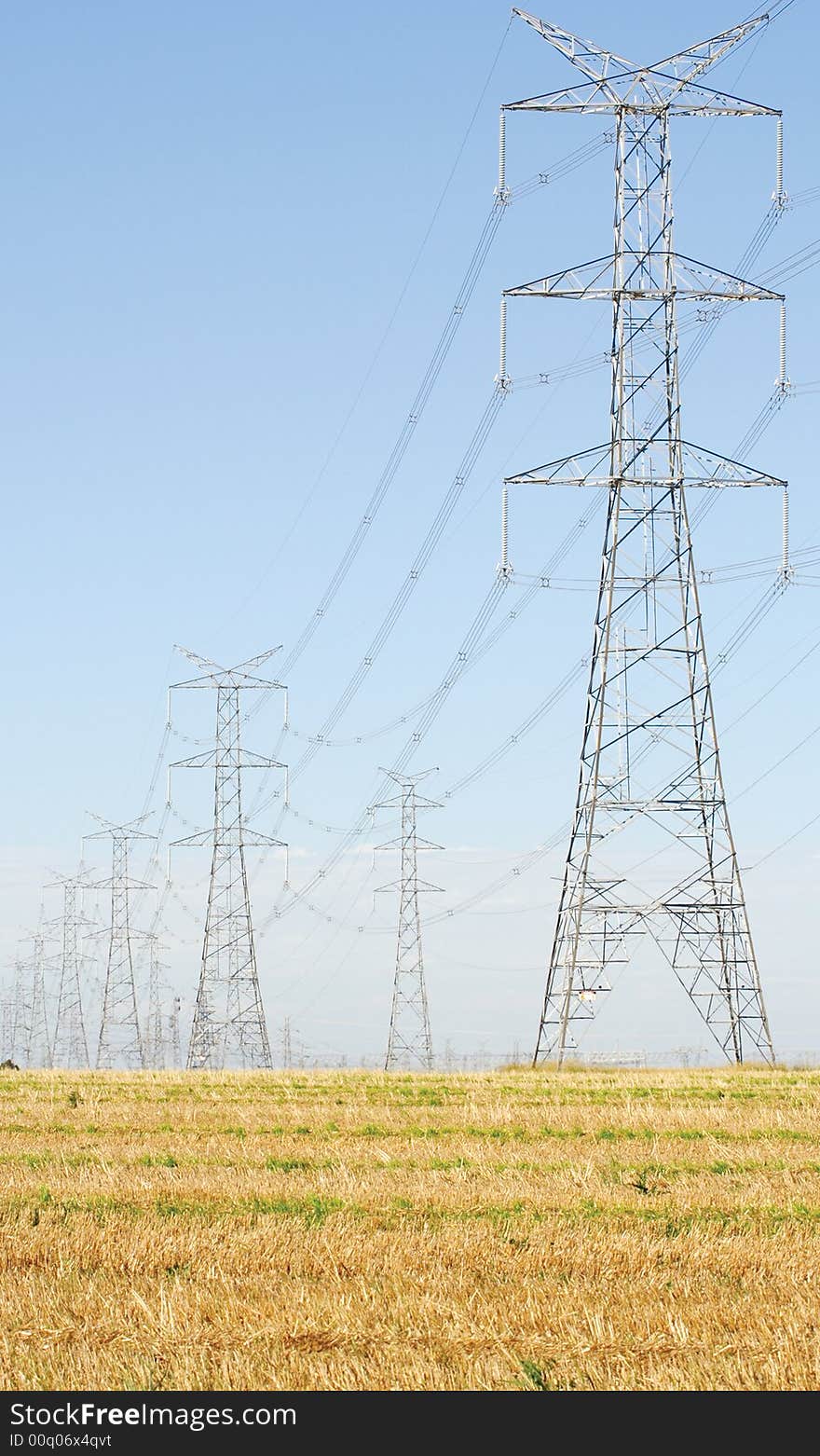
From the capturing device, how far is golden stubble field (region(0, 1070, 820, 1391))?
342 inches

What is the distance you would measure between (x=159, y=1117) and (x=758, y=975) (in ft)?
76.7

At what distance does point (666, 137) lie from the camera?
4844 centimetres

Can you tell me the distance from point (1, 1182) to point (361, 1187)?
3572mm

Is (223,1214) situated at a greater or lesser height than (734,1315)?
greater

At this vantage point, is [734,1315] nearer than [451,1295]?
Yes

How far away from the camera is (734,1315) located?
9.80 m

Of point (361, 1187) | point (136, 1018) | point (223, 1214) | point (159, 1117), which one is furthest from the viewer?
point (136, 1018)

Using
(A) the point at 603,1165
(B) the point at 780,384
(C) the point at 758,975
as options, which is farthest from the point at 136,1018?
(A) the point at 603,1165

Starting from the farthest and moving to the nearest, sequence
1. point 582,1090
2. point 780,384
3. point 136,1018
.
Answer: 1. point 136,1018
2. point 780,384
3. point 582,1090

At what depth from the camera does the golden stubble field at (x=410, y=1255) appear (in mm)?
8688

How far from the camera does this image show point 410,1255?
1195cm

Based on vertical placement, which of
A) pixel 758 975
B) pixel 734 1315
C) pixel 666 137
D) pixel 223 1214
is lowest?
pixel 734 1315

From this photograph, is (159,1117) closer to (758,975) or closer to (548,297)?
(758,975)

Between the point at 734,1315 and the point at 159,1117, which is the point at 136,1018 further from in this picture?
the point at 734,1315
